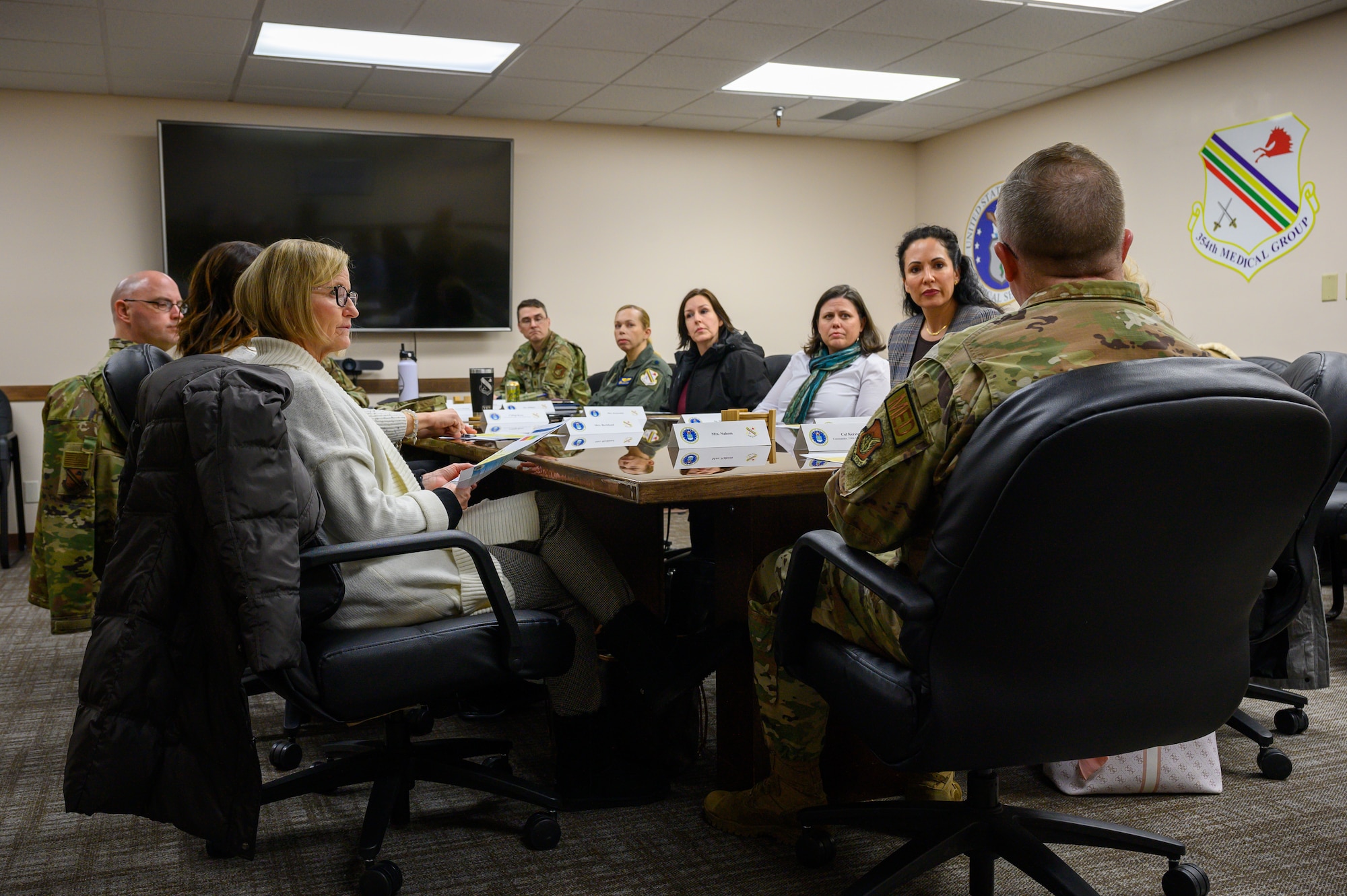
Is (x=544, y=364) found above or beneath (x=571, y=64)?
beneath

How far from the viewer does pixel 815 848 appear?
177cm

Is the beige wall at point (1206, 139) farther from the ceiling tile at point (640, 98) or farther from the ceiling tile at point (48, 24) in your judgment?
the ceiling tile at point (48, 24)

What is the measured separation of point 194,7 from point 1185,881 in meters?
4.66

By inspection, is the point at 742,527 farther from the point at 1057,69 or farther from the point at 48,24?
the point at 1057,69

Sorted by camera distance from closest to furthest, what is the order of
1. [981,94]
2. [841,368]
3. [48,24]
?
[841,368] → [48,24] → [981,94]

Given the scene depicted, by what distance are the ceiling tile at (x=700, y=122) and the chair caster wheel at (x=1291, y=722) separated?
4.95 metres

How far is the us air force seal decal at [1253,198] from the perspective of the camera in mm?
4695

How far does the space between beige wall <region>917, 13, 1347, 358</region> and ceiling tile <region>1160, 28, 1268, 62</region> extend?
5 centimetres

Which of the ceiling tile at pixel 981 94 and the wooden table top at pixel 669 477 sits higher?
the ceiling tile at pixel 981 94

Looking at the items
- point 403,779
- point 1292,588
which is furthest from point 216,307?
point 1292,588

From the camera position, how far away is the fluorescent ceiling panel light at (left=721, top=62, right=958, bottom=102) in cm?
556

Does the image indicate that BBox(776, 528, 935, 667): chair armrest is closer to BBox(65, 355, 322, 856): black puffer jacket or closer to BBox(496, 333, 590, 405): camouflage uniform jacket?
BBox(65, 355, 322, 856): black puffer jacket

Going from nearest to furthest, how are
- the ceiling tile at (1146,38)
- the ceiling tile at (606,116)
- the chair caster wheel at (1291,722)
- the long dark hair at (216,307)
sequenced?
the long dark hair at (216,307), the chair caster wheel at (1291,722), the ceiling tile at (1146,38), the ceiling tile at (606,116)

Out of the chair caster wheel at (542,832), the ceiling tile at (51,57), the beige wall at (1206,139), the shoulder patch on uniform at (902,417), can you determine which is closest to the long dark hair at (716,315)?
the beige wall at (1206,139)
